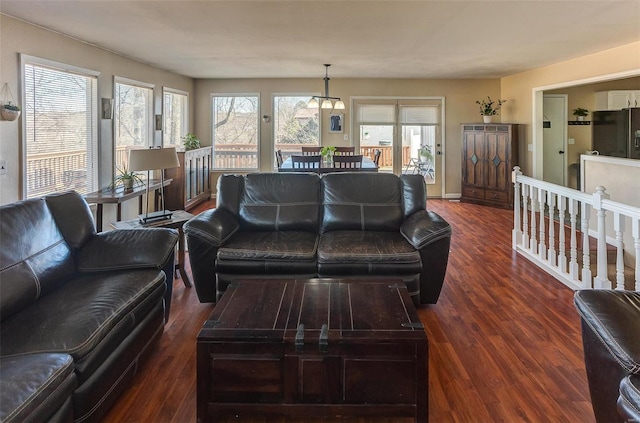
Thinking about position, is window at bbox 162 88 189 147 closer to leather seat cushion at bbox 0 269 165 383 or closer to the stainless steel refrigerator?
leather seat cushion at bbox 0 269 165 383

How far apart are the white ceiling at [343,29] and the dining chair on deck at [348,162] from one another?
4.62 ft

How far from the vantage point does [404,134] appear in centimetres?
867

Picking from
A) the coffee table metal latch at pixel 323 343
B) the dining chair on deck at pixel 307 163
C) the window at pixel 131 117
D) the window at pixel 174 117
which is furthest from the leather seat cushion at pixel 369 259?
the window at pixel 174 117

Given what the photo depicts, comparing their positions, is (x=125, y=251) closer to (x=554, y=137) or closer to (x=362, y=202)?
(x=362, y=202)

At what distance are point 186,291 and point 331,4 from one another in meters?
2.76

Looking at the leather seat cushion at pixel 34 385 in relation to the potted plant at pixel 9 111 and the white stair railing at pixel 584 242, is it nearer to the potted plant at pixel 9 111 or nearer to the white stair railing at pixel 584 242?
the potted plant at pixel 9 111

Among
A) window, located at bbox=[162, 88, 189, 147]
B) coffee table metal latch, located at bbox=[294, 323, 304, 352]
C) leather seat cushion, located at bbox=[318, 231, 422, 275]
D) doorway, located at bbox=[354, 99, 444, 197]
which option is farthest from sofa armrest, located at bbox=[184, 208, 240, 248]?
doorway, located at bbox=[354, 99, 444, 197]

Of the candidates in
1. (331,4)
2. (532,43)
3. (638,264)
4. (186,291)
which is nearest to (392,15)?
(331,4)

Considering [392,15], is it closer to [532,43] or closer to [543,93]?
[532,43]

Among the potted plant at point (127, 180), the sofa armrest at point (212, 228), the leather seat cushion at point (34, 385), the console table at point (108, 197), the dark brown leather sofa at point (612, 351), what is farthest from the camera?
the potted plant at point (127, 180)

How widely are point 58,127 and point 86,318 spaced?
140 inches

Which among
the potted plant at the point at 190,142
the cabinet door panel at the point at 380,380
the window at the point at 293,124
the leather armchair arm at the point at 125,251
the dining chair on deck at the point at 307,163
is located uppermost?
the window at the point at 293,124

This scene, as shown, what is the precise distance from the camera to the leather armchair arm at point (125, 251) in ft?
8.27

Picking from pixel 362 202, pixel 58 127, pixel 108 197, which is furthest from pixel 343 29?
pixel 58 127
